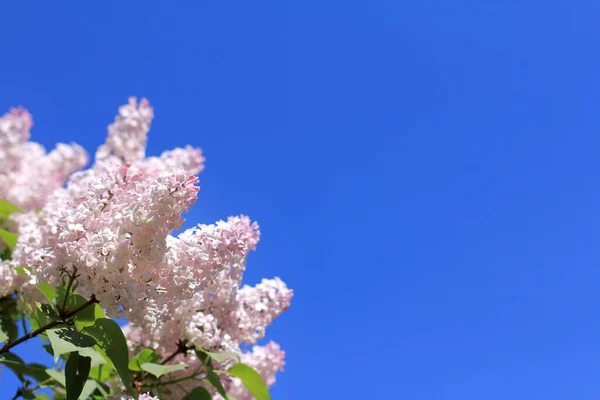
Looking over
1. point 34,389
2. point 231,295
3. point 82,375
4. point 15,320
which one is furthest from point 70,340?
point 15,320

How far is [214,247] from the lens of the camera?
2143 mm

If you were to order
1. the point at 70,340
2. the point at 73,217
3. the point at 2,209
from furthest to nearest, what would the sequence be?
the point at 2,209 < the point at 73,217 < the point at 70,340

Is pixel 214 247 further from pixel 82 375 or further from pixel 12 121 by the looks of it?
pixel 12 121

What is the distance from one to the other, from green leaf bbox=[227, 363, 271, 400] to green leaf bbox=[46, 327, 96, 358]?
1.18 m

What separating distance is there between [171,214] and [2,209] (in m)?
2.56

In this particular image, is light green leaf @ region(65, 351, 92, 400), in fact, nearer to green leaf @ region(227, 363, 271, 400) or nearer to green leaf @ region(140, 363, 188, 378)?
green leaf @ region(140, 363, 188, 378)

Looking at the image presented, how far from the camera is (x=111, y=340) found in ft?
6.65

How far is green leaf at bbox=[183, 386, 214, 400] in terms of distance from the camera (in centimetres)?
305

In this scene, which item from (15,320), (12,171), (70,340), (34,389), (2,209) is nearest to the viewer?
(70,340)

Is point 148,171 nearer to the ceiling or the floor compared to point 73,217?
nearer to the ceiling

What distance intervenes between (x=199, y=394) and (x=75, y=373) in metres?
1.05

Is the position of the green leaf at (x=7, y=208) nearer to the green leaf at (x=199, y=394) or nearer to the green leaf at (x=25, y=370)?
the green leaf at (x=25, y=370)

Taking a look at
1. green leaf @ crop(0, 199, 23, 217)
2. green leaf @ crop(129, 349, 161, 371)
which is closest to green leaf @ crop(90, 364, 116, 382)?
green leaf @ crop(129, 349, 161, 371)

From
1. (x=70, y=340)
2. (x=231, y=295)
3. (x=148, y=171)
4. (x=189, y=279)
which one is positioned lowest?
(x=70, y=340)
